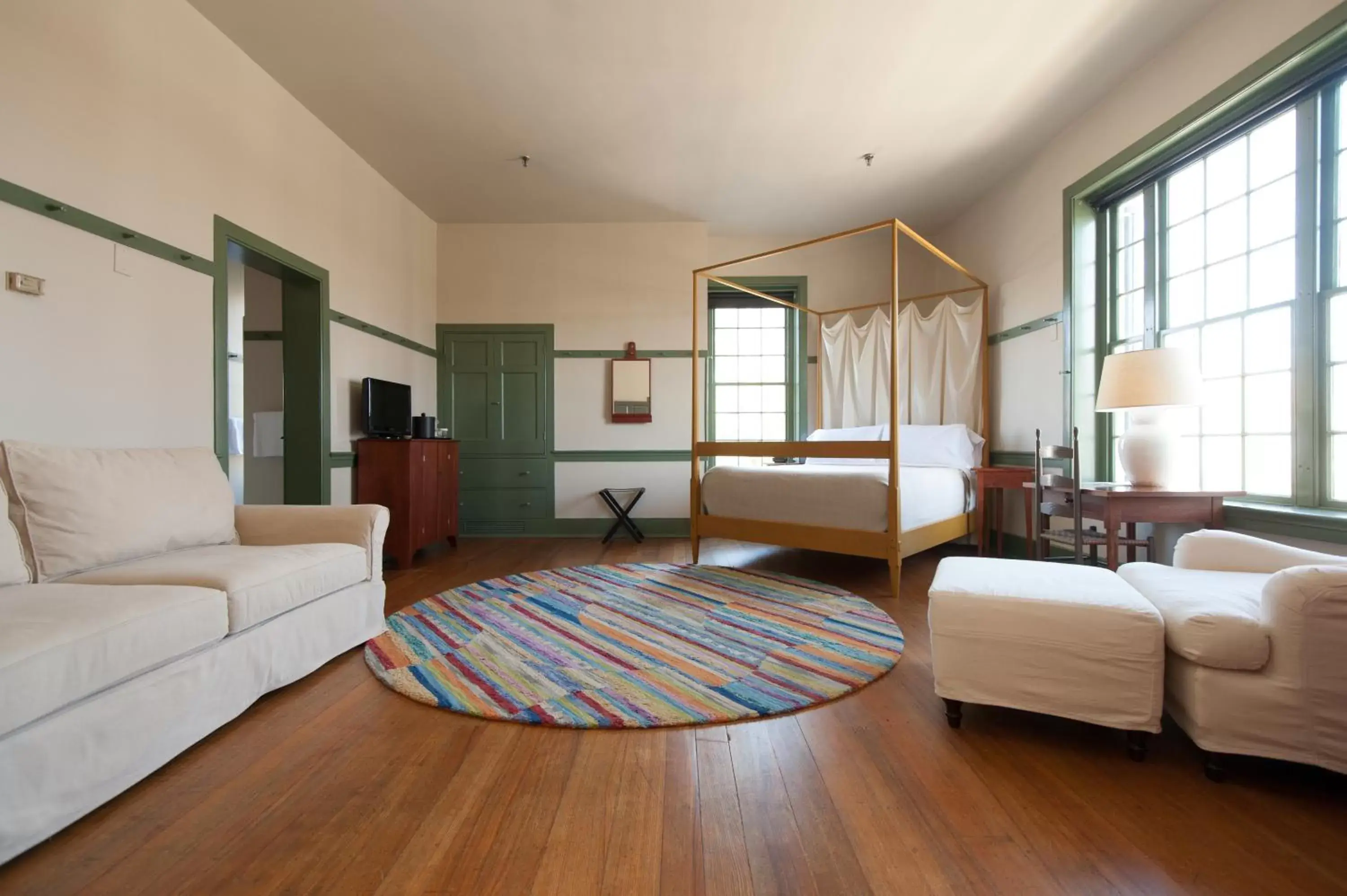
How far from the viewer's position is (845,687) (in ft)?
6.63

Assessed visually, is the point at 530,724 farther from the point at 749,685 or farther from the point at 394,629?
the point at 394,629

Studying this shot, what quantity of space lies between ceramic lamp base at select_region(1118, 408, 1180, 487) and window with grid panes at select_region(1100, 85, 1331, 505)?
241 millimetres

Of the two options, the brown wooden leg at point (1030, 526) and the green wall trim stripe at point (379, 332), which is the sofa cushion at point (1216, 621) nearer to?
the brown wooden leg at point (1030, 526)

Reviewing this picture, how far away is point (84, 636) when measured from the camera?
4.37 ft

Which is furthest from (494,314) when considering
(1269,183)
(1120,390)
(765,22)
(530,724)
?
(1269,183)

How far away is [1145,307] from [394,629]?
4.62 m

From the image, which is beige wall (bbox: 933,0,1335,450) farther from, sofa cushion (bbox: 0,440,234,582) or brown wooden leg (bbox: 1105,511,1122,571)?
sofa cushion (bbox: 0,440,234,582)

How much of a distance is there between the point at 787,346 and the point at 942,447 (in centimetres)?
203

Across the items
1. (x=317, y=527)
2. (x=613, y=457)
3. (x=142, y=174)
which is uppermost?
(x=142, y=174)

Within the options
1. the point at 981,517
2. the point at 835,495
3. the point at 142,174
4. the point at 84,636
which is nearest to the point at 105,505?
the point at 84,636

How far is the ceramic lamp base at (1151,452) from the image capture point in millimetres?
2691

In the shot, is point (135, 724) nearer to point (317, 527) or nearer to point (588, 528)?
point (317, 527)

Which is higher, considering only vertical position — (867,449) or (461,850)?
(867,449)

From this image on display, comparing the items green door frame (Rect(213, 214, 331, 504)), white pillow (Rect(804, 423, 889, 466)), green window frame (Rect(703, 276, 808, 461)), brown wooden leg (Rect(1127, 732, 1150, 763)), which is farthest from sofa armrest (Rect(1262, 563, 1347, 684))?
green door frame (Rect(213, 214, 331, 504))
